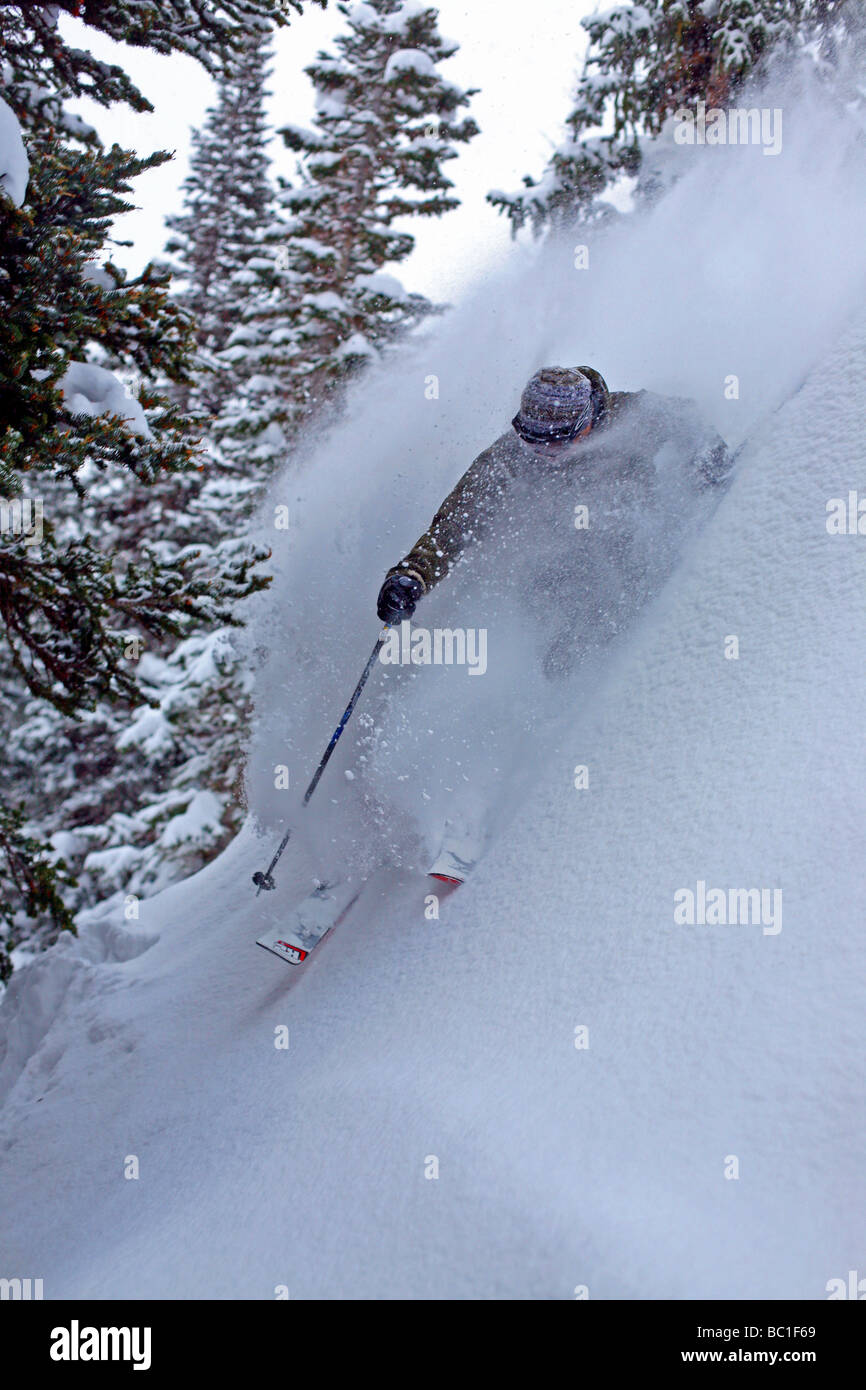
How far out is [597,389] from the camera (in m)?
5.56

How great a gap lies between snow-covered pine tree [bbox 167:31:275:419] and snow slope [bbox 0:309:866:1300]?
13.6m

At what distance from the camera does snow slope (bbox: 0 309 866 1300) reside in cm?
270

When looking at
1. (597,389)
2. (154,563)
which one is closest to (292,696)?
(154,563)

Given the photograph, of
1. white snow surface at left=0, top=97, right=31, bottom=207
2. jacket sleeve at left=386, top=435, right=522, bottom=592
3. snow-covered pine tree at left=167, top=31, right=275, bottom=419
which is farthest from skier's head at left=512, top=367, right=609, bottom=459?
snow-covered pine tree at left=167, top=31, right=275, bottom=419

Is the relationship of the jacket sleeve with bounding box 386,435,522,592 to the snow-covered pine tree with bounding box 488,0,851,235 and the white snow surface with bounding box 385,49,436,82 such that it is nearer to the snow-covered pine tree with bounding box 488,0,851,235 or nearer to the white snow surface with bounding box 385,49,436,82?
the snow-covered pine tree with bounding box 488,0,851,235

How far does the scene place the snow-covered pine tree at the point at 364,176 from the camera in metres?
12.5

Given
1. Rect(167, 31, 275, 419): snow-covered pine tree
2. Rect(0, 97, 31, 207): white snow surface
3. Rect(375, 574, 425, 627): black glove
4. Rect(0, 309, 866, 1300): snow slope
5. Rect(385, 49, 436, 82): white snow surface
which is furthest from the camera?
Rect(167, 31, 275, 419): snow-covered pine tree

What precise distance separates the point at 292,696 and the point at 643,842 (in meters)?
3.16

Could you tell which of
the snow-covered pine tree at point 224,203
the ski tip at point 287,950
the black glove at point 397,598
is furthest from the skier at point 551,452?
the snow-covered pine tree at point 224,203

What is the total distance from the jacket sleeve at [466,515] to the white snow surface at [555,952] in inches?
16.0

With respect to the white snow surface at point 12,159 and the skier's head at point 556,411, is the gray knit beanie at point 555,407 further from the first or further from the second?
the white snow surface at point 12,159

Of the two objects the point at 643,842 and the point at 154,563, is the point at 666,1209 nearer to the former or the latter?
the point at 643,842

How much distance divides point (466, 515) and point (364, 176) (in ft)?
32.3

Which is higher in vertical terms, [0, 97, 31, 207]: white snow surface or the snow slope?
[0, 97, 31, 207]: white snow surface
